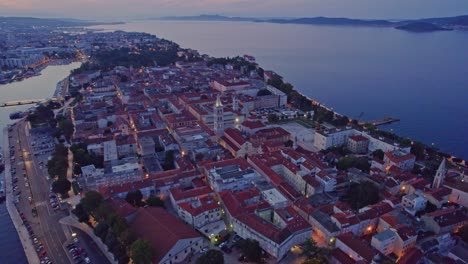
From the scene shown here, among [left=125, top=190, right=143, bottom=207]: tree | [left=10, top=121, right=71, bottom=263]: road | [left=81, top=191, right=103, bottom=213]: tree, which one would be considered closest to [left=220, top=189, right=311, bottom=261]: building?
[left=125, top=190, right=143, bottom=207]: tree

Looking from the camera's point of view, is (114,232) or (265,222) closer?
(114,232)

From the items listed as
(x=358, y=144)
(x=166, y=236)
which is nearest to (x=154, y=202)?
(x=166, y=236)

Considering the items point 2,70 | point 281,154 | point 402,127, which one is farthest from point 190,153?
point 2,70

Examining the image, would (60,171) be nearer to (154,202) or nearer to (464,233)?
(154,202)

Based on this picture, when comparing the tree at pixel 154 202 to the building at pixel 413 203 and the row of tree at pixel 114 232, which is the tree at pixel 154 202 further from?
the building at pixel 413 203

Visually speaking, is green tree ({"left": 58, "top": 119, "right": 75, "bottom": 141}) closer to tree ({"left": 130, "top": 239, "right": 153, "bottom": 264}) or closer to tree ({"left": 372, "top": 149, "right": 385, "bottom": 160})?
tree ({"left": 130, "top": 239, "right": 153, "bottom": 264})

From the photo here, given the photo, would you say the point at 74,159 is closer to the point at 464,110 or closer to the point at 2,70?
the point at 464,110
